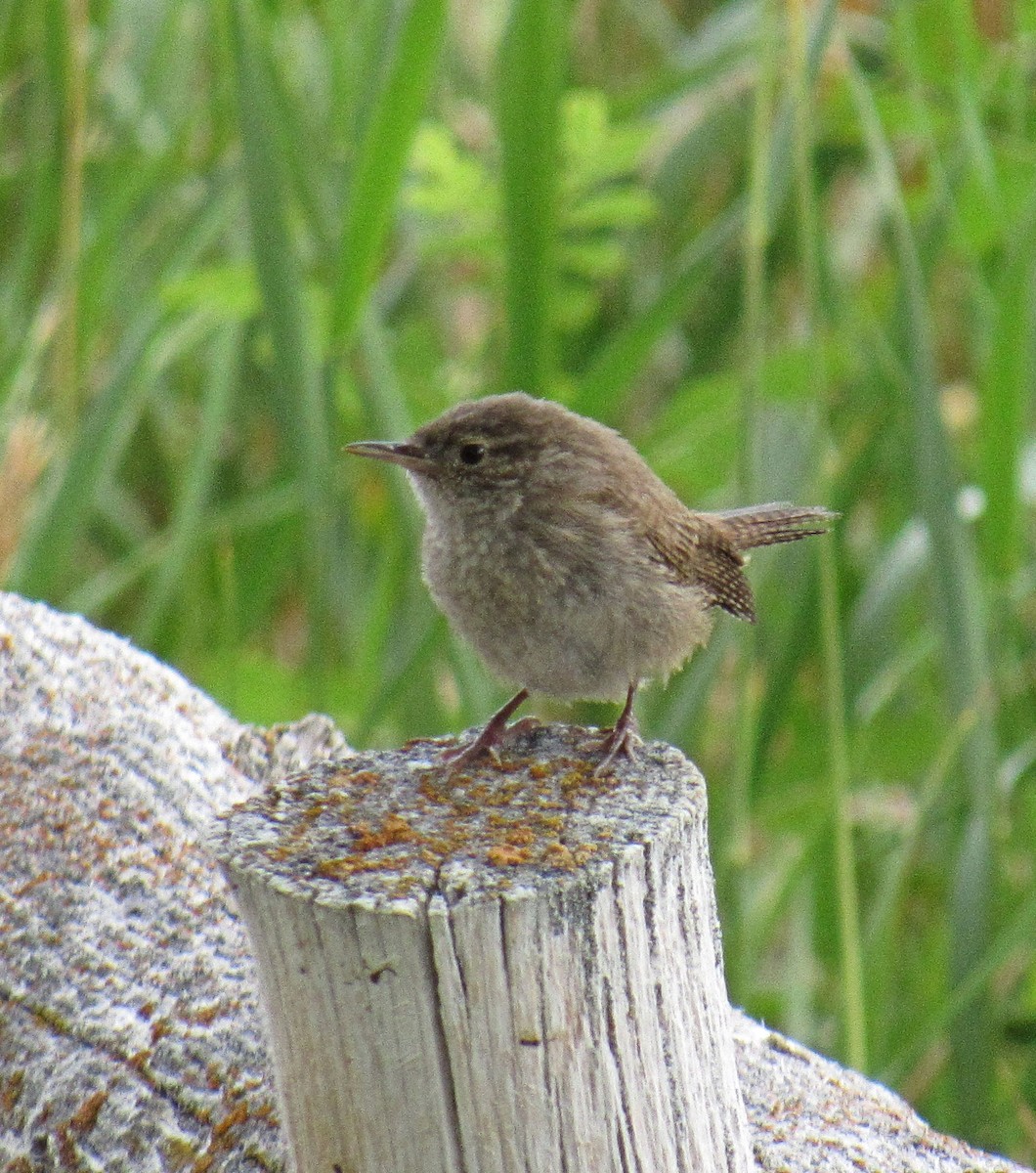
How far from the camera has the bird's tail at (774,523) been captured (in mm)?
3281

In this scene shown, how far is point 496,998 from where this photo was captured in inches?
60.7

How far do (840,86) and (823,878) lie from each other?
2.08 metres

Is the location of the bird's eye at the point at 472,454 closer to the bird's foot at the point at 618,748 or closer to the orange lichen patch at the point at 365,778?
the bird's foot at the point at 618,748

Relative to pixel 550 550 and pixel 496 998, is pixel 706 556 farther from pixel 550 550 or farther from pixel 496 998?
pixel 496 998

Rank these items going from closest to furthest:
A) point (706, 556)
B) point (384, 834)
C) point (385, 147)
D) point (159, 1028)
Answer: point (384, 834), point (159, 1028), point (385, 147), point (706, 556)

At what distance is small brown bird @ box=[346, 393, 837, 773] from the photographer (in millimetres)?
2678

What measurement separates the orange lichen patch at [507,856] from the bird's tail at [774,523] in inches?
65.2

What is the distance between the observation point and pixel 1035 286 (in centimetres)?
370

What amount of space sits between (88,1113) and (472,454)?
138cm

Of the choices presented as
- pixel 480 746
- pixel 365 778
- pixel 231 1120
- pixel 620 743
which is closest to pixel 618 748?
pixel 620 743

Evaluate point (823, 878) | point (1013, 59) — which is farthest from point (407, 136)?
point (823, 878)

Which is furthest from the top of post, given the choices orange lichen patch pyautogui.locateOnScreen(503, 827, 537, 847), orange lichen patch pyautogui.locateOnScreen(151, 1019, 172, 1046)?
orange lichen patch pyautogui.locateOnScreen(151, 1019, 172, 1046)

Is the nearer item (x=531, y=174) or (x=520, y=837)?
(x=520, y=837)

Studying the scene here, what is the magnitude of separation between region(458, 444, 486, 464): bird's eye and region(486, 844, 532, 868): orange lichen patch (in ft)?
4.05
